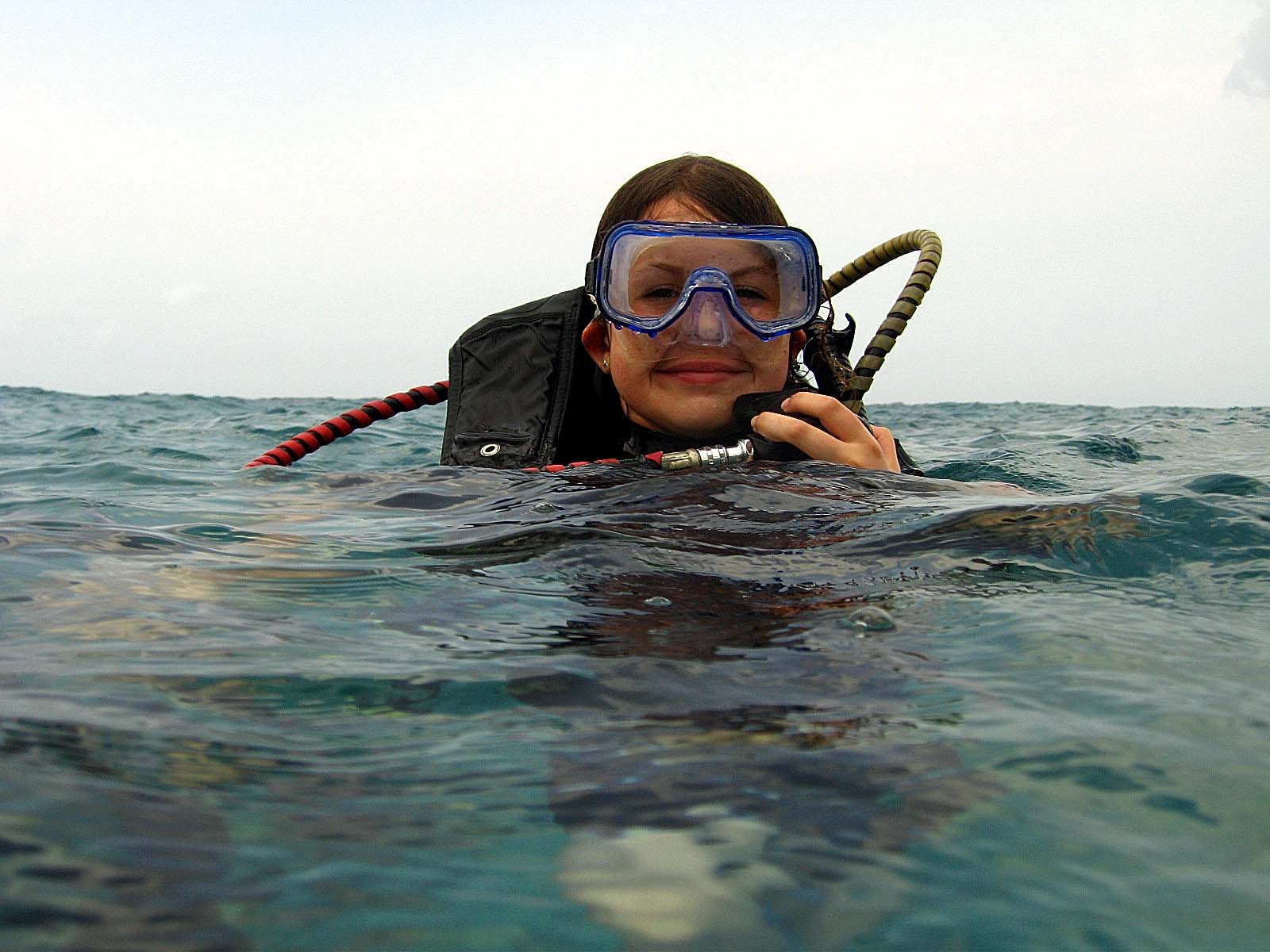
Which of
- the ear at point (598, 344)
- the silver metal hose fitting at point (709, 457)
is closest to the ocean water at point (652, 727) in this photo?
the silver metal hose fitting at point (709, 457)

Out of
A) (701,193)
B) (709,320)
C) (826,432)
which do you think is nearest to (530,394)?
(709,320)

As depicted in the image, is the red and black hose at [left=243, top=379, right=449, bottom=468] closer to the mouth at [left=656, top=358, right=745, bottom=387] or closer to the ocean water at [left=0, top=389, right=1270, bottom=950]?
the mouth at [left=656, top=358, right=745, bottom=387]

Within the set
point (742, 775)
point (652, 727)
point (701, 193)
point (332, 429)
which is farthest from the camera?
point (332, 429)

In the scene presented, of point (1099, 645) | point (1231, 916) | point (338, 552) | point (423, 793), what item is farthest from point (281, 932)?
point (338, 552)

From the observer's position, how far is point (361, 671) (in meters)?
1.55

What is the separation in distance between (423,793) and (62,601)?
1171 mm

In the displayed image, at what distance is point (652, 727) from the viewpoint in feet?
4.19

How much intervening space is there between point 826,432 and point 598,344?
43.4 inches

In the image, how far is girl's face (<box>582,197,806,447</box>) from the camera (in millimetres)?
3451

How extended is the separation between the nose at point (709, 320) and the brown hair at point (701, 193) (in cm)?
35

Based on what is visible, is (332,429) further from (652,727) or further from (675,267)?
(652,727)

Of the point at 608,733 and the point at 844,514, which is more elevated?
the point at 844,514

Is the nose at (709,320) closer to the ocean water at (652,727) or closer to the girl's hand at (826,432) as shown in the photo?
the girl's hand at (826,432)

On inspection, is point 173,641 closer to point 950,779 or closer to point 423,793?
point 423,793
